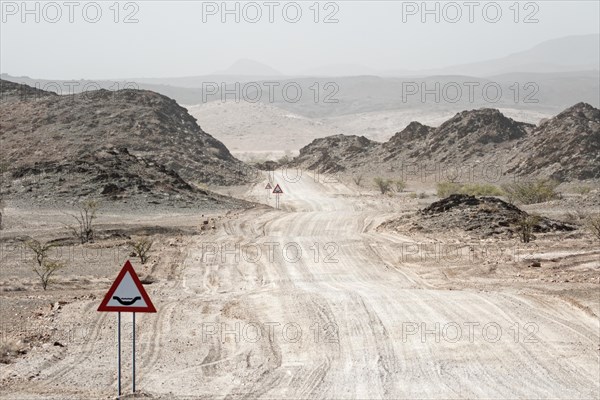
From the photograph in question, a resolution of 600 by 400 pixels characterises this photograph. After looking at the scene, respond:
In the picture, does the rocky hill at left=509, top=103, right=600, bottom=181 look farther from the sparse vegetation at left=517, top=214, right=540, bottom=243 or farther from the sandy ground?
the sandy ground

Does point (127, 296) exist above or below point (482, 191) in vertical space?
below

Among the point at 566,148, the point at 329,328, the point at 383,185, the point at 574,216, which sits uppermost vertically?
the point at 566,148

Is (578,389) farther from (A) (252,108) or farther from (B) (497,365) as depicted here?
(A) (252,108)

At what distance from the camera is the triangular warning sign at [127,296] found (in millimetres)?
10211

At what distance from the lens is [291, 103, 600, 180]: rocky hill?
58750 millimetres

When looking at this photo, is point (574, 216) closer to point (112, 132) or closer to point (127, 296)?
point (127, 296)

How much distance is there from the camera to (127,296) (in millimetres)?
10273

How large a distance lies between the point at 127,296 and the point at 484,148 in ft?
220

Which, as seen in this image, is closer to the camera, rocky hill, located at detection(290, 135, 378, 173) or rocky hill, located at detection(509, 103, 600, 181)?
rocky hill, located at detection(509, 103, 600, 181)

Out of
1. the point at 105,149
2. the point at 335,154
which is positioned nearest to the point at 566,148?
the point at 335,154

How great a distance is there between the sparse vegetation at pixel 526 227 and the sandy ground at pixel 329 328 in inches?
23.7

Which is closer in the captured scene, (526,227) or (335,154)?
(526,227)

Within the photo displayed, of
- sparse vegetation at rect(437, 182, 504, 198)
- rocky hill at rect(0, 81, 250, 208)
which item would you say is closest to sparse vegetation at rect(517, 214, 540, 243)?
sparse vegetation at rect(437, 182, 504, 198)

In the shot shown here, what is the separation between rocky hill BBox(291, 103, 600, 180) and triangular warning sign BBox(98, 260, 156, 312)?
51064 millimetres
